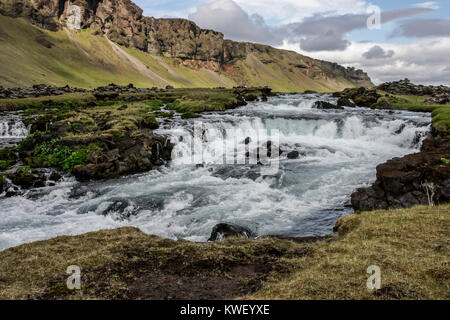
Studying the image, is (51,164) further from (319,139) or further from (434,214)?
(319,139)

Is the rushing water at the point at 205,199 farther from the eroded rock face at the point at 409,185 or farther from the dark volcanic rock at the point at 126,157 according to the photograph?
the eroded rock face at the point at 409,185

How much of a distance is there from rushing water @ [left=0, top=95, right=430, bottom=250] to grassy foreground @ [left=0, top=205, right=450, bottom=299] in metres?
4.57

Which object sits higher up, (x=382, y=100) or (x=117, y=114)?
(x=382, y=100)

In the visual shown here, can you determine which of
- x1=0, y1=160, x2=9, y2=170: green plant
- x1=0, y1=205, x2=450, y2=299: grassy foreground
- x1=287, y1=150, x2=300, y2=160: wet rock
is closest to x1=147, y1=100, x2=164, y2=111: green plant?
x1=0, y1=160, x2=9, y2=170: green plant

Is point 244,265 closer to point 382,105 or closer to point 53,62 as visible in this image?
point 382,105

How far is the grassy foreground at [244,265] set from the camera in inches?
289

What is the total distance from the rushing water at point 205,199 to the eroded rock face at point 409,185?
1.83 metres

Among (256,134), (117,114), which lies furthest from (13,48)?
(256,134)

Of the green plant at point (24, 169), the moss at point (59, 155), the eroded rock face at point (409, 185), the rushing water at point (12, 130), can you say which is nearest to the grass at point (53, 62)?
the rushing water at point (12, 130)

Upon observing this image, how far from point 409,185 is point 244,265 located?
11.1 metres

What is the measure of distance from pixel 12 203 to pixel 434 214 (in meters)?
23.2

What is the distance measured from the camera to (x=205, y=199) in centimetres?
2092

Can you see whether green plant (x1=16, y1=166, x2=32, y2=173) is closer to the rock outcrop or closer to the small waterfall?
the small waterfall

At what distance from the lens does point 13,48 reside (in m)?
133
